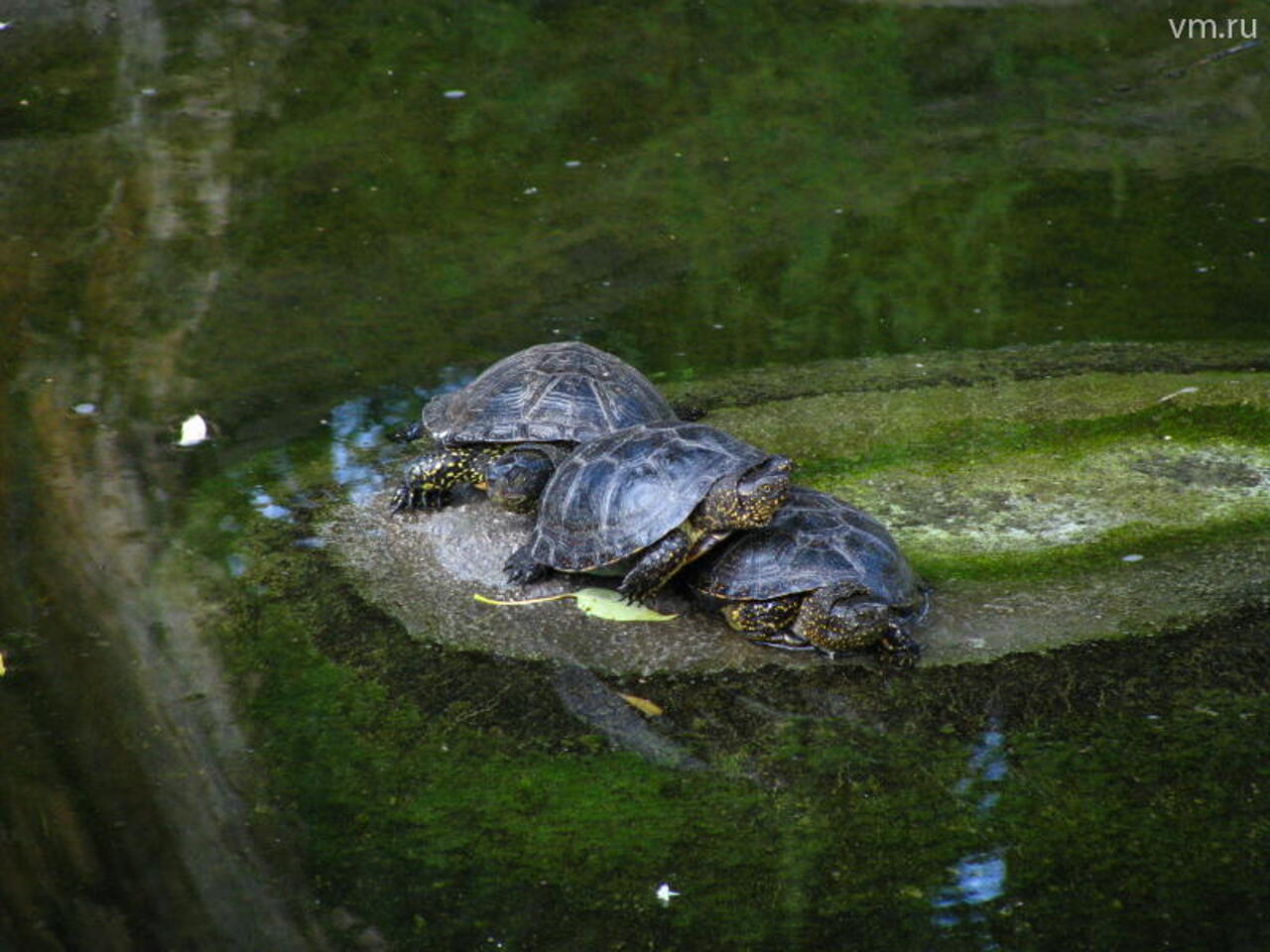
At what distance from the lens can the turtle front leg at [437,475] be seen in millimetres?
5523

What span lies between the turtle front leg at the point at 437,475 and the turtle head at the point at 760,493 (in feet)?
4.19

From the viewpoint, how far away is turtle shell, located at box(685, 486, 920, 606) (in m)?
4.56

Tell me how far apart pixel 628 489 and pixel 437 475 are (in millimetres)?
1032

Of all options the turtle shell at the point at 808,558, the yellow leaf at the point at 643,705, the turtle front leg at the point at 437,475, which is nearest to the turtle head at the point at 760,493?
the turtle shell at the point at 808,558

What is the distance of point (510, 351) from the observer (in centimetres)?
683

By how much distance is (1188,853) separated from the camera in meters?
3.68

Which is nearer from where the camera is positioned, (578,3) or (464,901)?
(464,901)

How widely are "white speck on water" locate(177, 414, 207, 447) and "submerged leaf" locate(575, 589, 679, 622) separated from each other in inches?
77.7

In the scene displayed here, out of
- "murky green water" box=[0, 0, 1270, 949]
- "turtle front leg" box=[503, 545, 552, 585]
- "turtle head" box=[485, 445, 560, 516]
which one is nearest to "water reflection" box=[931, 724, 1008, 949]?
"murky green water" box=[0, 0, 1270, 949]

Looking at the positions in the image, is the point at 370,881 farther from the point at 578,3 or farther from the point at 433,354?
the point at 578,3

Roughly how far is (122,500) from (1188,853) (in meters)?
3.87

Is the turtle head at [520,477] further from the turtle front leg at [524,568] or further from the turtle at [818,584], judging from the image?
the turtle at [818,584]

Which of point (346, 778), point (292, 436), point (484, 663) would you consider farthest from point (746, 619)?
point (292, 436)

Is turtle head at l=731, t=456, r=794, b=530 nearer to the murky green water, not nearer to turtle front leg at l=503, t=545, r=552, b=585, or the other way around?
the murky green water
